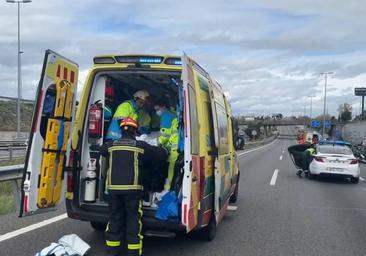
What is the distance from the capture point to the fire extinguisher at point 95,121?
687 centimetres

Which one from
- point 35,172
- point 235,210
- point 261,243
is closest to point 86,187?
point 35,172

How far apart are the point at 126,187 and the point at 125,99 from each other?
186 centimetres

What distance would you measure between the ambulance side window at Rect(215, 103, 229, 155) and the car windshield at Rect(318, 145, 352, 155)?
32.8 ft

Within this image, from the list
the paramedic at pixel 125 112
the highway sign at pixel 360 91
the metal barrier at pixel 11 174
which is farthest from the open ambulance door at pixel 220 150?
the highway sign at pixel 360 91

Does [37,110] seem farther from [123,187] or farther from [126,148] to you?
[123,187]

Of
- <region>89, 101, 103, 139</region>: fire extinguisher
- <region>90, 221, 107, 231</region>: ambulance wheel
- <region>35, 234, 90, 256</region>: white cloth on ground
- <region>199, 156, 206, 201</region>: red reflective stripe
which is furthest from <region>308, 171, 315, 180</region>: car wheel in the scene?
<region>35, 234, 90, 256</region>: white cloth on ground

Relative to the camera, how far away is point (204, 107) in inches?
272

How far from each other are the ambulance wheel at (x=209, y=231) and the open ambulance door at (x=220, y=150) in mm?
83

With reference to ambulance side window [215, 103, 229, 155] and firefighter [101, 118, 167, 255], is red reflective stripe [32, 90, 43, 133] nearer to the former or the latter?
firefighter [101, 118, 167, 255]

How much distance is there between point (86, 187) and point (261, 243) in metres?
2.55

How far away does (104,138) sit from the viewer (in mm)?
7039

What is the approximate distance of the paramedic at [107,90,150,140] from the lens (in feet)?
23.1

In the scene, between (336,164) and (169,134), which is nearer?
(169,134)

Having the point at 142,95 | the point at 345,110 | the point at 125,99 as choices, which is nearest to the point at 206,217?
the point at 142,95
